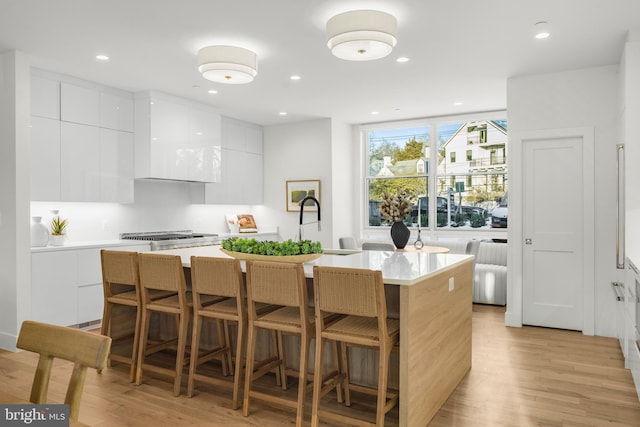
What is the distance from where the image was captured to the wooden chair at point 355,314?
243 cm


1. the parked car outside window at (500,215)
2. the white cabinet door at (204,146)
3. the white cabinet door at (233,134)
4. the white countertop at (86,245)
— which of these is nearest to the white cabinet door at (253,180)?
the white cabinet door at (233,134)

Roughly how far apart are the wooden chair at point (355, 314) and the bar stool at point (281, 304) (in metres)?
0.10

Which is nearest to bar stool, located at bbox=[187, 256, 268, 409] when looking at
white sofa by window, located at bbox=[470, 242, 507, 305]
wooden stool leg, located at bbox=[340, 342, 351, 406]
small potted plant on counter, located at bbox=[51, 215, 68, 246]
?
wooden stool leg, located at bbox=[340, 342, 351, 406]

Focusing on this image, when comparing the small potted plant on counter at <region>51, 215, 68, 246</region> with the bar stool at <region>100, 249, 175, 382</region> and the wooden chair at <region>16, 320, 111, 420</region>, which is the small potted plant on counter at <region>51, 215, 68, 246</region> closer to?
the bar stool at <region>100, 249, 175, 382</region>

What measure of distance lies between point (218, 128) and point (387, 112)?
2.47 metres

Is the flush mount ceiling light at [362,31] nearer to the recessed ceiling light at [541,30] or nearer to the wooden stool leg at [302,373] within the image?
the recessed ceiling light at [541,30]

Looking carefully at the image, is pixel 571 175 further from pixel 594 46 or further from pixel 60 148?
pixel 60 148

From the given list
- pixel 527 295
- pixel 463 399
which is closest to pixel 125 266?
pixel 463 399

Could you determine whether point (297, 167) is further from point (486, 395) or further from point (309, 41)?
point (486, 395)

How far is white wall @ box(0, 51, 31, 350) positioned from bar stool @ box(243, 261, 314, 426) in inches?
106

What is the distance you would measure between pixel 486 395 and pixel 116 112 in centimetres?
484

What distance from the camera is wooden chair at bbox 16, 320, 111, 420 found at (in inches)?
54.2

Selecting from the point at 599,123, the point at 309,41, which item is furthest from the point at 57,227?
the point at 599,123

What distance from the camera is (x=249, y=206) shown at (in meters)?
8.12
